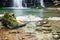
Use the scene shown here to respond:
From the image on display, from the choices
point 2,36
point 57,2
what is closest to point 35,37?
point 2,36

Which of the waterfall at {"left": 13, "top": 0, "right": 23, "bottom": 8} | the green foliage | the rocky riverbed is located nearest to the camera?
the rocky riverbed

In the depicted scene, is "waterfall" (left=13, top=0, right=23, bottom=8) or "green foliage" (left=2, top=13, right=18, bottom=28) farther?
"waterfall" (left=13, top=0, right=23, bottom=8)

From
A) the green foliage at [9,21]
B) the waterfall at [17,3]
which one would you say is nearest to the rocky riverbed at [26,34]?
the green foliage at [9,21]

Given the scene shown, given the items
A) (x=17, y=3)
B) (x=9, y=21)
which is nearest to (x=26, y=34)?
(x=9, y=21)

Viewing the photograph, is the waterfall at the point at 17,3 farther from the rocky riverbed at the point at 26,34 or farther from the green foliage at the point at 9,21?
the rocky riverbed at the point at 26,34

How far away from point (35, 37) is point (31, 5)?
1668 cm

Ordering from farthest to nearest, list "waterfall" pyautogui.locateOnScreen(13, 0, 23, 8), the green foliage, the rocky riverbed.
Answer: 1. "waterfall" pyautogui.locateOnScreen(13, 0, 23, 8)
2. the green foliage
3. the rocky riverbed

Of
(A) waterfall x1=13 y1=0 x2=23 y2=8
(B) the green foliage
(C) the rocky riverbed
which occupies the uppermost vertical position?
(B) the green foliage

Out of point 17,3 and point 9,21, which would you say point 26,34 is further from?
point 17,3

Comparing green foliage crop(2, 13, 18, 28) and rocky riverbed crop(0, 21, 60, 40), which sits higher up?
green foliage crop(2, 13, 18, 28)

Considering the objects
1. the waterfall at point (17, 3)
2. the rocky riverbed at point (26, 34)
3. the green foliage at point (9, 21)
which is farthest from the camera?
the waterfall at point (17, 3)

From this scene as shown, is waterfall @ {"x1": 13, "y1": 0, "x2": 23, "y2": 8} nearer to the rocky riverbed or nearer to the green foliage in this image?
the green foliage

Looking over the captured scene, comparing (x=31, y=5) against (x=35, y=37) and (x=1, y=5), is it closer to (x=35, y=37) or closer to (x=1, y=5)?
(x=1, y=5)

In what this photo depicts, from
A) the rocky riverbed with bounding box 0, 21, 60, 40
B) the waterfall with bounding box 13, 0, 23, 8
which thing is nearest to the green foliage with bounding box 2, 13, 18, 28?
the rocky riverbed with bounding box 0, 21, 60, 40
